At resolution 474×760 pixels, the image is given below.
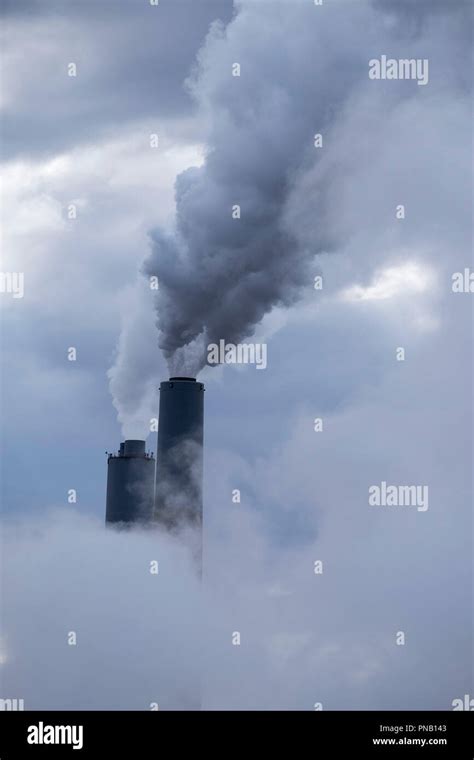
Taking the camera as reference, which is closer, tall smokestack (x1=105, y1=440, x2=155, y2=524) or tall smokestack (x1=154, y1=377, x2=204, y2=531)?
tall smokestack (x1=154, y1=377, x2=204, y2=531)

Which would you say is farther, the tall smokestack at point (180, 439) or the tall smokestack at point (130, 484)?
the tall smokestack at point (130, 484)

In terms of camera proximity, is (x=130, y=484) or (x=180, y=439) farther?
(x=130, y=484)
